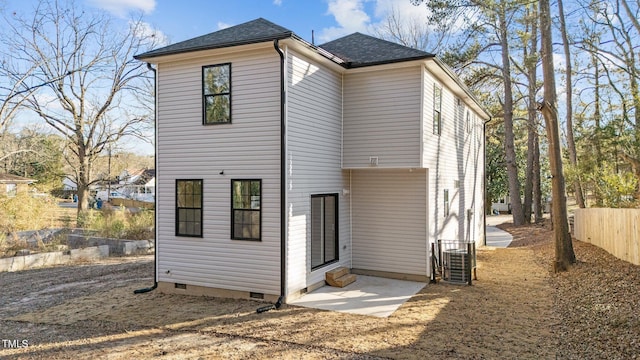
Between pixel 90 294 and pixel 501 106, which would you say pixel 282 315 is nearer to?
pixel 90 294

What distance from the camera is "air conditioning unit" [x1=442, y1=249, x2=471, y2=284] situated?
9039 millimetres

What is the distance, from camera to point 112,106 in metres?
21.6

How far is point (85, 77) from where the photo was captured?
21.0 metres

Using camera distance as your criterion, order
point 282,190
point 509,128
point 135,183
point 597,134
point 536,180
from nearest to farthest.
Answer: point 282,190, point 597,134, point 509,128, point 536,180, point 135,183

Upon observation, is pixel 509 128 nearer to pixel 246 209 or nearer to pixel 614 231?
pixel 614 231

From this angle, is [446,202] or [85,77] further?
[85,77]

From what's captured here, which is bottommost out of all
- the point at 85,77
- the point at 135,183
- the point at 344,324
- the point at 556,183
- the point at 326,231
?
the point at 344,324

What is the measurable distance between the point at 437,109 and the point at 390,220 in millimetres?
3078

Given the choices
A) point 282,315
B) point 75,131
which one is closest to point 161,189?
point 282,315

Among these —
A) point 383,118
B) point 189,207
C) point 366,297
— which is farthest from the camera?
point 383,118

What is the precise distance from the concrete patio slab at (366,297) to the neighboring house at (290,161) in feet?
1.06

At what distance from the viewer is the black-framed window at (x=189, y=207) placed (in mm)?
8367

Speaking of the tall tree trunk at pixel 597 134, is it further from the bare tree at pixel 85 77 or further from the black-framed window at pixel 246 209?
the bare tree at pixel 85 77

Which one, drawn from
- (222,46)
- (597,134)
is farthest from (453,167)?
(597,134)
